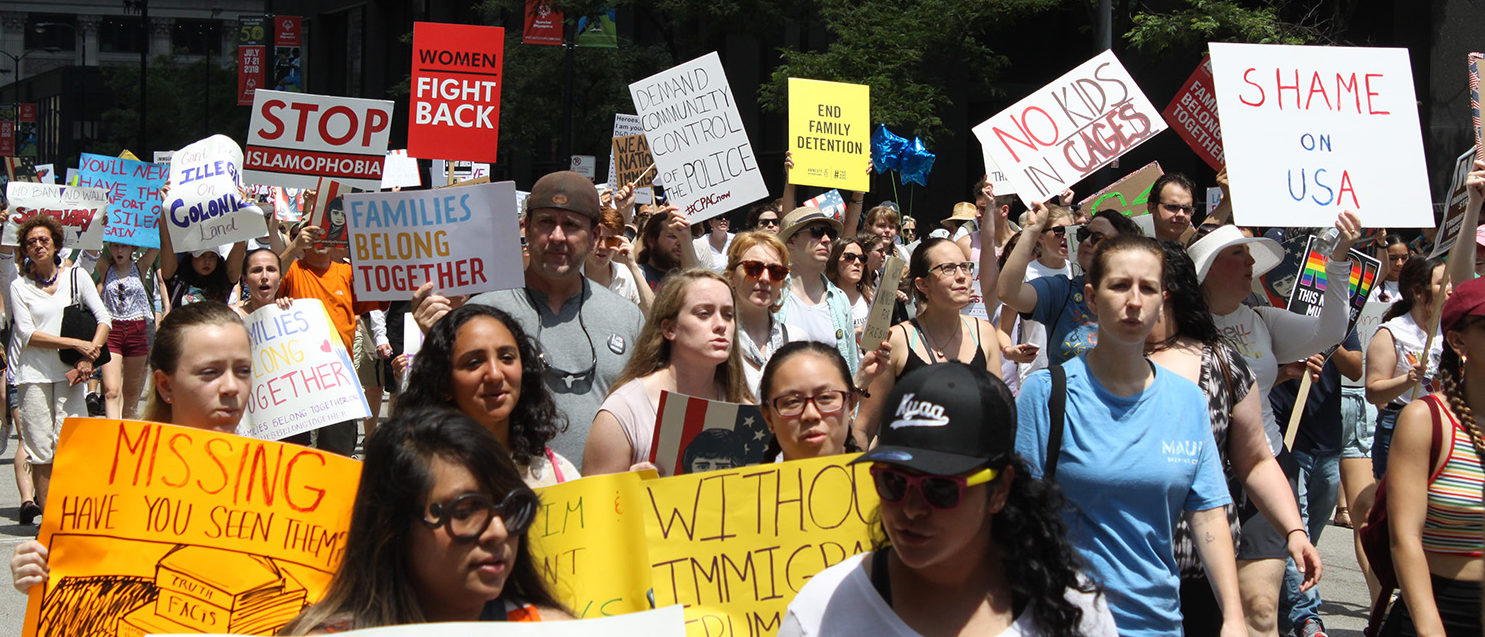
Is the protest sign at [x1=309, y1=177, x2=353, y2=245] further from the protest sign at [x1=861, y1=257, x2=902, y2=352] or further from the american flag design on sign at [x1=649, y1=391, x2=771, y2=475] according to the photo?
the american flag design on sign at [x1=649, y1=391, x2=771, y2=475]

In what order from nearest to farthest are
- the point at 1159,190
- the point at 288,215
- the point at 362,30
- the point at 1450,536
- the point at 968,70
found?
the point at 1450,536 → the point at 1159,190 → the point at 288,215 → the point at 968,70 → the point at 362,30

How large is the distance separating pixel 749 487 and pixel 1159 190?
4269mm

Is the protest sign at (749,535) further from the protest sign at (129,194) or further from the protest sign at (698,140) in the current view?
the protest sign at (129,194)

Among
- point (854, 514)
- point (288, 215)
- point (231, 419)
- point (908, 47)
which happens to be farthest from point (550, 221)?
point (908, 47)

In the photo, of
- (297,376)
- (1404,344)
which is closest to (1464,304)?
(1404,344)

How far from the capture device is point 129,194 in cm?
1328

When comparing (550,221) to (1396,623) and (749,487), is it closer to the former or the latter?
(749,487)

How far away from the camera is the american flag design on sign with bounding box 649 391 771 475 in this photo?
4.22 meters

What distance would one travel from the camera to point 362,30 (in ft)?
175

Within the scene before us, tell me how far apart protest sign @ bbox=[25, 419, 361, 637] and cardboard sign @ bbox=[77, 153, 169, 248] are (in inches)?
371

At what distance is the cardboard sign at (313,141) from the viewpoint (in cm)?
893

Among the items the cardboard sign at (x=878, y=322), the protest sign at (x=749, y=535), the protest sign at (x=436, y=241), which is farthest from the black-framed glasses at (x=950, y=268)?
the protest sign at (x=749, y=535)

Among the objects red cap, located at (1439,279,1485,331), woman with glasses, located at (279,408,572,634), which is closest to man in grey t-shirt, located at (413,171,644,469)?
woman with glasses, located at (279,408,572,634)

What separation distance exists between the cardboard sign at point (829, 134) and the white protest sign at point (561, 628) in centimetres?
780
